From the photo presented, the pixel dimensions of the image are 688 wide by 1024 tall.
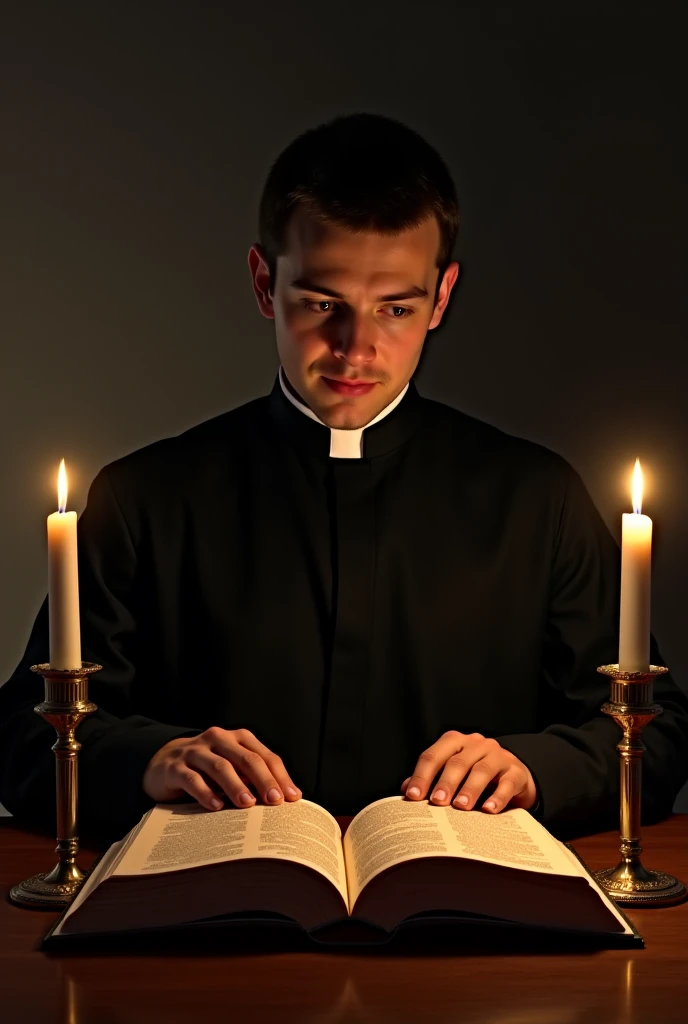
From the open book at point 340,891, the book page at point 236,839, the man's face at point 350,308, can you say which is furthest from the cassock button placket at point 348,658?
the open book at point 340,891

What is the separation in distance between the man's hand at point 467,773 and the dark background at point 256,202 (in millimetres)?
1205

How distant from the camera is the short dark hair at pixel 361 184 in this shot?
96.4 inches

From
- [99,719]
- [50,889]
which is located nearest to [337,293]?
[99,719]

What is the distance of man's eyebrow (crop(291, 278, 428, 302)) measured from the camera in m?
2.42

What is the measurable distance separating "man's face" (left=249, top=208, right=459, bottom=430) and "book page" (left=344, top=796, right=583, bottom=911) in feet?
2.79

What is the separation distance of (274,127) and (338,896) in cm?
193

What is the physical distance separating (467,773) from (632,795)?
0.25m

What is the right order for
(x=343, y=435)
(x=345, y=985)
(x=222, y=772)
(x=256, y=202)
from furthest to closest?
(x=256, y=202) → (x=343, y=435) → (x=222, y=772) → (x=345, y=985)

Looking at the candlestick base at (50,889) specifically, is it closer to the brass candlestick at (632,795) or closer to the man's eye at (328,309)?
the brass candlestick at (632,795)

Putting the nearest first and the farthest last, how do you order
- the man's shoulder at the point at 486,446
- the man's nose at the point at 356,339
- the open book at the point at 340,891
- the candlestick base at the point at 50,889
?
the open book at the point at 340,891, the candlestick base at the point at 50,889, the man's nose at the point at 356,339, the man's shoulder at the point at 486,446

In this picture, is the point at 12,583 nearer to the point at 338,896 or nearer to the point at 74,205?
the point at 74,205

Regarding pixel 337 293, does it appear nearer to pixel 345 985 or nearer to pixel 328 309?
pixel 328 309

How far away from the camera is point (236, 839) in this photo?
5.47 feet

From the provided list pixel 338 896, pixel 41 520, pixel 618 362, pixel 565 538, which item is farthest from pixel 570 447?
pixel 338 896
